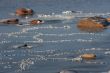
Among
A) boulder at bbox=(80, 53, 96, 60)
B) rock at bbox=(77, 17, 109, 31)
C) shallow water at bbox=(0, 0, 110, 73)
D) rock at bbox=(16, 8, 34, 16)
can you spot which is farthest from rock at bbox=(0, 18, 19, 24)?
boulder at bbox=(80, 53, 96, 60)

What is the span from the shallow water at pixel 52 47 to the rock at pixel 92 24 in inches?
22.4

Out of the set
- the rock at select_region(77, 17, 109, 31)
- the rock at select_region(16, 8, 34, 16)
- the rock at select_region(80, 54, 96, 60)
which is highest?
the rock at select_region(16, 8, 34, 16)

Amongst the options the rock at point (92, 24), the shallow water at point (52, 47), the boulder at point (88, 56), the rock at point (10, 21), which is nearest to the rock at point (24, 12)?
the shallow water at point (52, 47)

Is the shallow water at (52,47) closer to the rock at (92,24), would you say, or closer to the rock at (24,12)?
the rock at (92,24)

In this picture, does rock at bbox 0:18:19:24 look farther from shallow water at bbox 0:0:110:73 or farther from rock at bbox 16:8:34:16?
rock at bbox 16:8:34:16

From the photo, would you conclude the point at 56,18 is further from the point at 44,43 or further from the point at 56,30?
the point at 44,43

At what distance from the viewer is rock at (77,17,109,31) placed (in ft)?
101

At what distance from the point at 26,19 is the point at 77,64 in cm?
1453

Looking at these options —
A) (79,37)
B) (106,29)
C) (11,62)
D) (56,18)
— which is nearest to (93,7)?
(56,18)

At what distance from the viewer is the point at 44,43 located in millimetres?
26031

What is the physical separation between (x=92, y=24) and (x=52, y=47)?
680 centimetres

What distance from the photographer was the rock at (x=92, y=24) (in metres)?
30.8

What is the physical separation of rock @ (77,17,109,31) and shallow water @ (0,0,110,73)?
1.87 ft

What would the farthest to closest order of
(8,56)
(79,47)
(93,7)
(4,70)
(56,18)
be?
(93,7) < (56,18) < (79,47) < (8,56) < (4,70)
